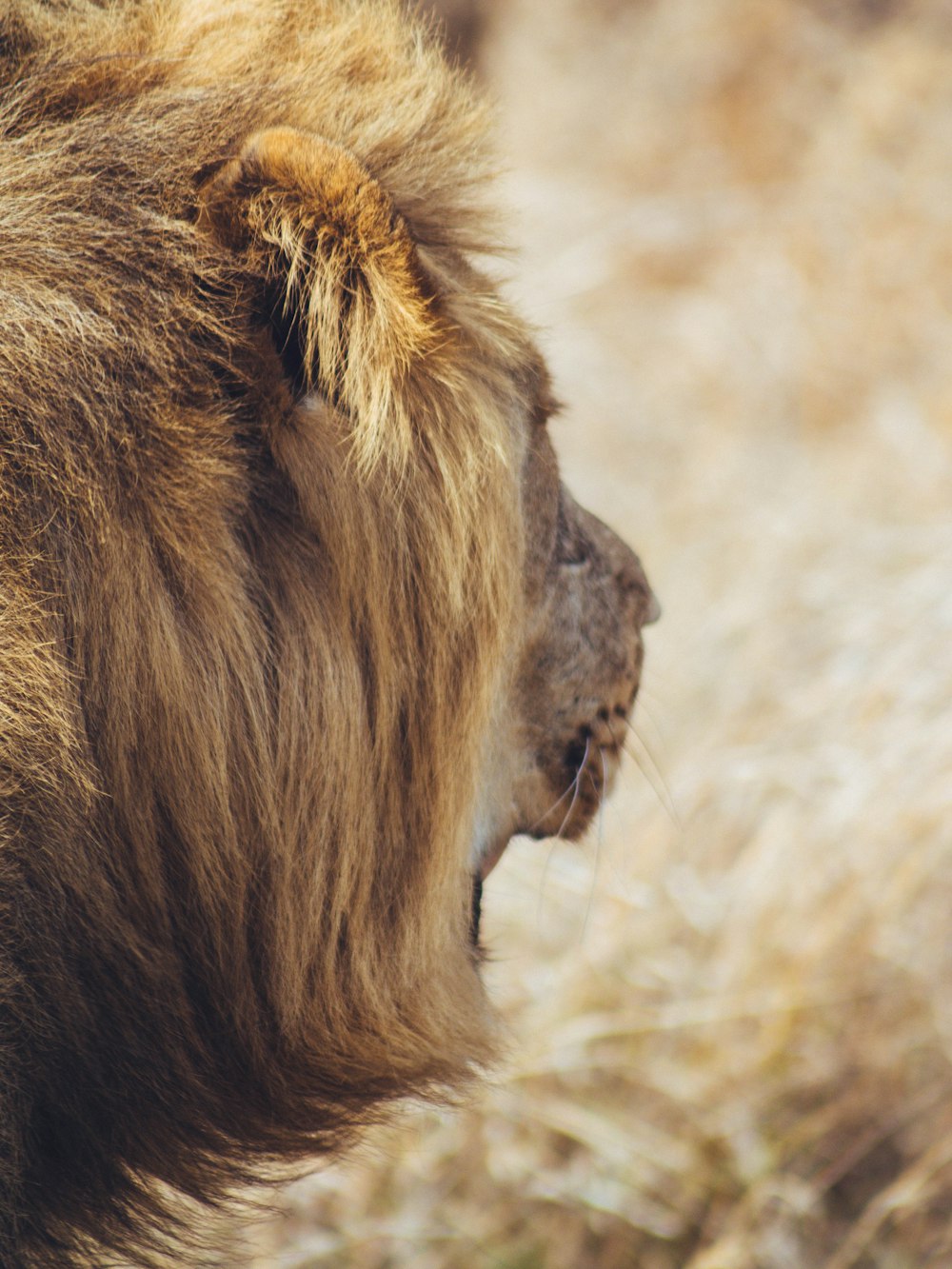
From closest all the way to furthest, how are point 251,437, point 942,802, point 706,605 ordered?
point 251,437 → point 942,802 → point 706,605

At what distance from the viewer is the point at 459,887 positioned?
65.4 inches

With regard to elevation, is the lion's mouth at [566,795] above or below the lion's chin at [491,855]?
above

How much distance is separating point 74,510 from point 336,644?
0.31 meters

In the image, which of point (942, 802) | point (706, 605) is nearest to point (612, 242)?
point (706, 605)

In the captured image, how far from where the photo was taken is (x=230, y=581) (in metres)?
1.33

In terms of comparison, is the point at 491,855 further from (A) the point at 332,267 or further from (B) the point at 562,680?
(A) the point at 332,267

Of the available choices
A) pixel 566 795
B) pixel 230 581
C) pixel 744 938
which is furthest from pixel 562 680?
pixel 744 938

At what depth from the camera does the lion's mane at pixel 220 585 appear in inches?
49.9

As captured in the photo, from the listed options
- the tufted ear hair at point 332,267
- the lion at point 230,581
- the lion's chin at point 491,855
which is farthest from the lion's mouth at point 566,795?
the tufted ear hair at point 332,267

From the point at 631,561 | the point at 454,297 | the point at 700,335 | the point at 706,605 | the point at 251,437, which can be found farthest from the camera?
the point at 700,335

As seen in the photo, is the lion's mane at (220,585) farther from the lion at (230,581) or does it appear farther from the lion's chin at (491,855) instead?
the lion's chin at (491,855)

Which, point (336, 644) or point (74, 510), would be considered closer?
point (74, 510)

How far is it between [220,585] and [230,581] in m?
0.01

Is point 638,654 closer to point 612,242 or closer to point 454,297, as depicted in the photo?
point 454,297
